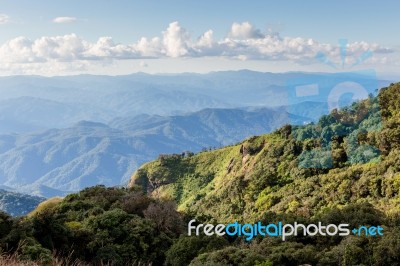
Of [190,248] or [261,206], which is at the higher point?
[190,248]

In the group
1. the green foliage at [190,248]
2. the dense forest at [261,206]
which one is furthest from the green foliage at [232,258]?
the green foliage at [190,248]

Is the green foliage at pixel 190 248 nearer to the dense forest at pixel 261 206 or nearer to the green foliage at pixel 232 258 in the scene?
the dense forest at pixel 261 206

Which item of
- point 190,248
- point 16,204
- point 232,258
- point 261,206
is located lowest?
point 16,204

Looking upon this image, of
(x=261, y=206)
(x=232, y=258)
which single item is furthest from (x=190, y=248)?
(x=261, y=206)

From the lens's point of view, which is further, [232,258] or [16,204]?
[16,204]

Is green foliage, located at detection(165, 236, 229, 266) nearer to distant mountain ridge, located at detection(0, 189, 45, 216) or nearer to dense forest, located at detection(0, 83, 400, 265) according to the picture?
dense forest, located at detection(0, 83, 400, 265)

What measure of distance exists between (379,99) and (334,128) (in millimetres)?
6090

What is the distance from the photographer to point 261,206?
52.1 m

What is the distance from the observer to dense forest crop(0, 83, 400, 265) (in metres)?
19.0

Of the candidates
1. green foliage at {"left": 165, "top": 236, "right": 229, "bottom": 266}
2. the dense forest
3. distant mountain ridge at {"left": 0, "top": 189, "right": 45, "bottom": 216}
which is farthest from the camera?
distant mountain ridge at {"left": 0, "top": 189, "right": 45, "bottom": 216}

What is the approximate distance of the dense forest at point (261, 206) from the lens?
19.0 metres

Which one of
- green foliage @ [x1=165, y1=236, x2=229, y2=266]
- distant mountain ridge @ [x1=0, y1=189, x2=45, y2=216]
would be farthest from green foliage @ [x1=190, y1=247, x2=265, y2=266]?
distant mountain ridge @ [x1=0, y1=189, x2=45, y2=216]

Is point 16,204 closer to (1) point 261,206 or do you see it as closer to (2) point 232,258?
(1) point 261,206

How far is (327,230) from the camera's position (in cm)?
2252
